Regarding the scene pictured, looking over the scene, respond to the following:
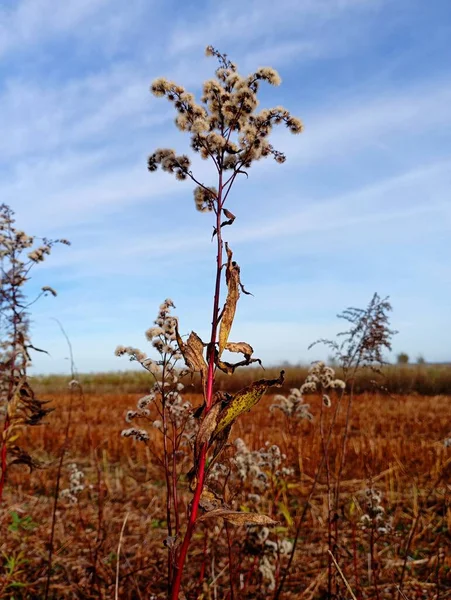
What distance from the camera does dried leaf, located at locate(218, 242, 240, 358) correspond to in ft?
5.59

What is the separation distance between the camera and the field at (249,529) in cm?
375

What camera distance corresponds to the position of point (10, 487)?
7676mm

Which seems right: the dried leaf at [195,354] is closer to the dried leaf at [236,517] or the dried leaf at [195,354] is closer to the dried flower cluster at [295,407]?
the dried leaf at [236,517]

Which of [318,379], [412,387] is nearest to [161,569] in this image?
[318,379]

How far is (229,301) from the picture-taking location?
5.65ft

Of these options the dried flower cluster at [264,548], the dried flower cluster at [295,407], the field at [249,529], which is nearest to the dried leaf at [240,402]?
the field at [249,529]

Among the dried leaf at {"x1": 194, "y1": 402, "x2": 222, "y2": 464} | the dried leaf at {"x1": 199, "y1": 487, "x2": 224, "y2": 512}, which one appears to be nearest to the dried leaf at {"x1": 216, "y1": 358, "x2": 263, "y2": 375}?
the dried leaf at {"x1": 194, "y1": 402, "x2": 222, "y2": 464}

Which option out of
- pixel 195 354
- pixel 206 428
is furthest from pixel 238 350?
pixel 206 428

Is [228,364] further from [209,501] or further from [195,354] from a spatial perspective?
[209,501]

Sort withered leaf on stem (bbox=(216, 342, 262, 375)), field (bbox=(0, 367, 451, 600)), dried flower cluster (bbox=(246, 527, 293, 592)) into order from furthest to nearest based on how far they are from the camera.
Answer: field (bbox=(0, 367, 451, 600)) → dried flower cluster (bbox=(246, 527, 293, 592)) → withered leaf on stem (bbox=(216, 342, 262, 375))

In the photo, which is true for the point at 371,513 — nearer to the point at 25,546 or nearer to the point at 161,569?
the point at 161,569

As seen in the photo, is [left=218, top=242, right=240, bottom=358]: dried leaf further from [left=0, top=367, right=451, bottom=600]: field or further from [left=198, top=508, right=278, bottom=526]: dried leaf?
[left=0, top=367, right=451, bottom=600]: field

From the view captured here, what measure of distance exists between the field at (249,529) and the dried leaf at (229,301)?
754 mm

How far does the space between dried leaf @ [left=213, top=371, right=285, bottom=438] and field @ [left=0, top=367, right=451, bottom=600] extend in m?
0.50
